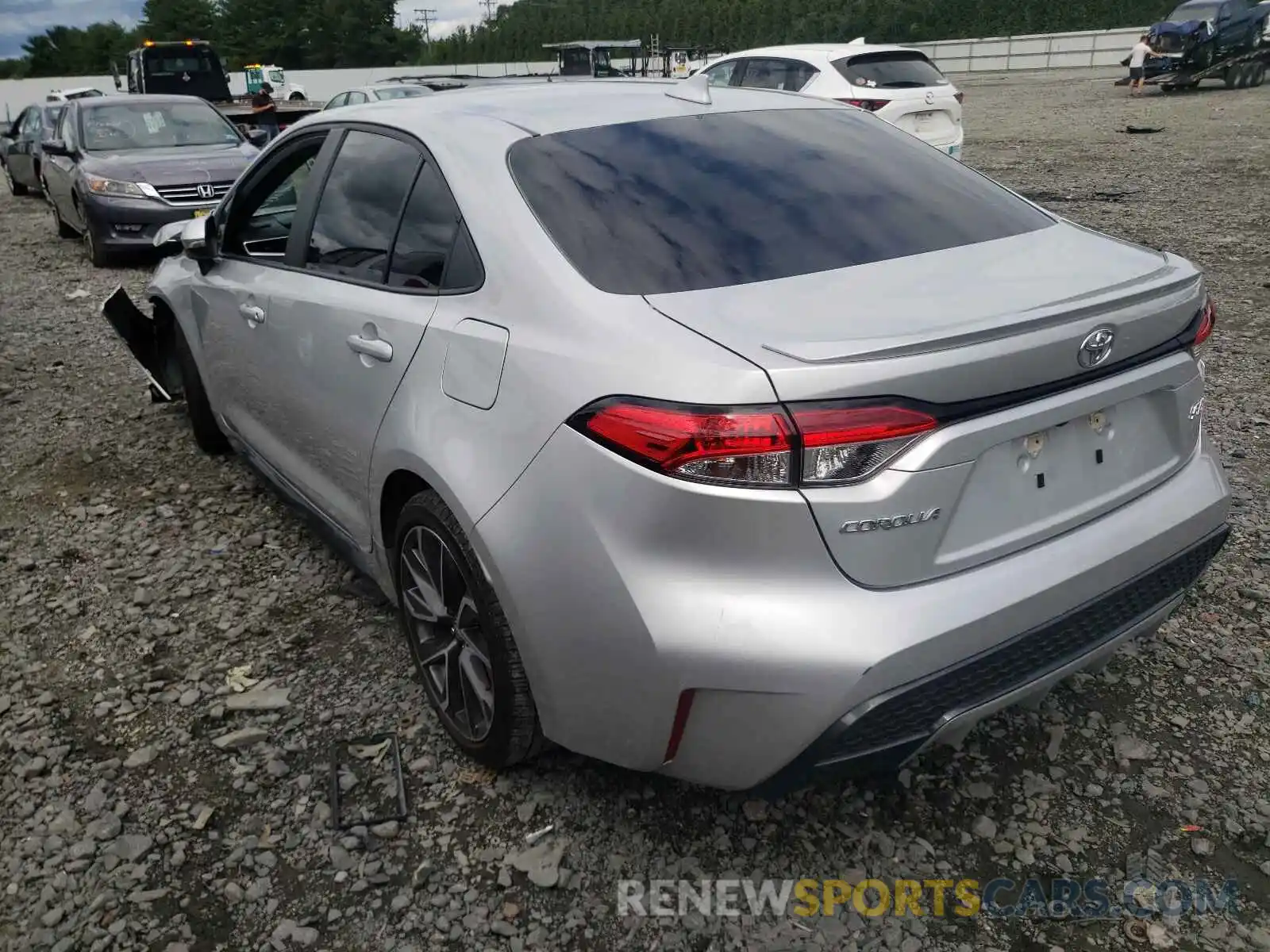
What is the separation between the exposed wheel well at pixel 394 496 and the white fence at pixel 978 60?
136ft

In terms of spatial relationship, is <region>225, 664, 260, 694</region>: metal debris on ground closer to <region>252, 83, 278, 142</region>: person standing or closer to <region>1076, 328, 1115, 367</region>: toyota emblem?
<region>1076, 328, 1115, 367</region>: toyota emblem

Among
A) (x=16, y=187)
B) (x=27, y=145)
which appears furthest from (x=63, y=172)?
(x=16, y=187)

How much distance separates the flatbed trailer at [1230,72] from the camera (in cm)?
2239

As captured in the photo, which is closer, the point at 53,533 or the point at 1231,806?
the point at 1231,806

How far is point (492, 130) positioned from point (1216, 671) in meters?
2.60

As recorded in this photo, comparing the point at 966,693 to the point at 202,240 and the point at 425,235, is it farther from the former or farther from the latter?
the point at 202,240

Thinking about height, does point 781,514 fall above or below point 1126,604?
above

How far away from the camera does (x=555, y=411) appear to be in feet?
6.86

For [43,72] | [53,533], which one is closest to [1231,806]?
[53,533]

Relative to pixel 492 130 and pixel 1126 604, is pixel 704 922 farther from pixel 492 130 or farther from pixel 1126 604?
pixel 492 130

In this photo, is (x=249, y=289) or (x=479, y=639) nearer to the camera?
(x=479, y=639)

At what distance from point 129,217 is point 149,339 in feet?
17.6

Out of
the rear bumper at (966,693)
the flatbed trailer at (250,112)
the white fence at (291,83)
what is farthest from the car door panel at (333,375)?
the white fence at (291,83)

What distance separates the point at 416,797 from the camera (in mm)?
2672
